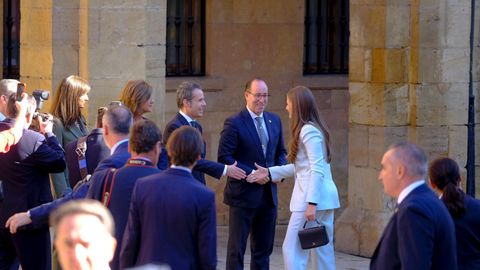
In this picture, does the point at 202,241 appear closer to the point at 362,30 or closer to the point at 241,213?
the point at 241,213

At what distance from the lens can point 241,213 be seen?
10172mm

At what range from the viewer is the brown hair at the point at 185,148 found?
7.08m

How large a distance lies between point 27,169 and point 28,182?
3.9 inches

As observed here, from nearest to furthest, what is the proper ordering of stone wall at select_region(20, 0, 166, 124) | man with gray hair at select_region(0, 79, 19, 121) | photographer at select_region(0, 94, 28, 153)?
photographer at select_region(0, 94, 28, 153) → man with gray hair at select_region(0, 79, 19, 121) → stone wall at select_region(20, 0, 166, 124)

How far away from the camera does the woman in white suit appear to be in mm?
9641

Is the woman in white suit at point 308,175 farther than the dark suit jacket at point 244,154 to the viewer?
No

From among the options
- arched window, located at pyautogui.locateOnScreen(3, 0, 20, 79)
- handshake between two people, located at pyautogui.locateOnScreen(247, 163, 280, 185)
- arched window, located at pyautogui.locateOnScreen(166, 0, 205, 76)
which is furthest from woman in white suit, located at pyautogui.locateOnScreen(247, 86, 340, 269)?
arched window, located at pyautogui.locateOnScreen(3, 0, 20, 79)

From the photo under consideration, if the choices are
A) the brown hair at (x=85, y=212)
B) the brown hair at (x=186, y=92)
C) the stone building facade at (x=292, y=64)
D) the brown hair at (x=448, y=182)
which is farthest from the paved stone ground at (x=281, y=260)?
the brown hair at (x=85, y=212)

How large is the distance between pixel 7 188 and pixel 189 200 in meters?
2.37

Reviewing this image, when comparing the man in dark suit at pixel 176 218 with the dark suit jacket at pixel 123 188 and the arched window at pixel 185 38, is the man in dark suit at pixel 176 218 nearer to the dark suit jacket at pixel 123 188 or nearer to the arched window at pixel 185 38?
the dark suit jacket at pixel 123 188

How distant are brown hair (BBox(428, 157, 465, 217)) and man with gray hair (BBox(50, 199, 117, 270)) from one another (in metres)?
3.13

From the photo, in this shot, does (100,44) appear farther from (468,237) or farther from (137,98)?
(468,237)

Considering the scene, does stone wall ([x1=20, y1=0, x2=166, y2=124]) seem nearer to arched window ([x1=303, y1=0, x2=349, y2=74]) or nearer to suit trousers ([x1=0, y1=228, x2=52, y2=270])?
suit trousers ([x1=0, y1=228, x2=52, y2=270])

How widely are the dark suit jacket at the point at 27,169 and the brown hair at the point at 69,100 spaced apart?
0.73 metres
